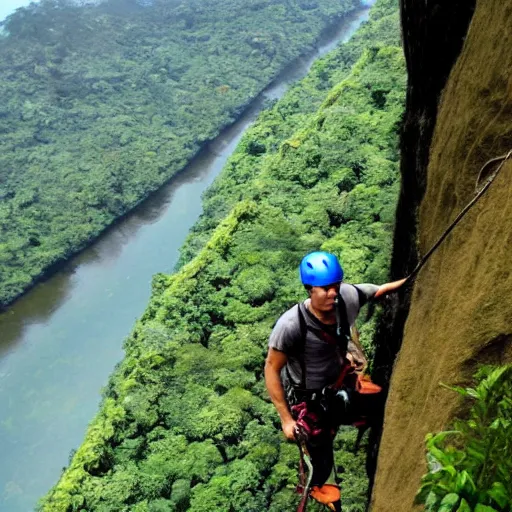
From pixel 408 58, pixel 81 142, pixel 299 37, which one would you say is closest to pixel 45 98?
pixel 81 142

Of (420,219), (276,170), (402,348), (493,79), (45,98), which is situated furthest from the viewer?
(45,98)

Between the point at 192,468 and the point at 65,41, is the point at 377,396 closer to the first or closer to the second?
the point at 192,468

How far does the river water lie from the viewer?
22.8 meters

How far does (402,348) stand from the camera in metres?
4.80

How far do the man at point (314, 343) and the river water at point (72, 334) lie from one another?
775 inches

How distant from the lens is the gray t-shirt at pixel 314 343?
3801 mm

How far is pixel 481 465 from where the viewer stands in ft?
7.52

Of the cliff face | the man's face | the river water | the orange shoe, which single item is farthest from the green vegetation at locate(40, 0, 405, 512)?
the river water

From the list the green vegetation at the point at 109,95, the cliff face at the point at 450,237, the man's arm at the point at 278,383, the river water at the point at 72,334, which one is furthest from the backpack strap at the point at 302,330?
the green vegetation at the point at 109,95

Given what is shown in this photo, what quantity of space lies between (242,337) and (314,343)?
960 cm

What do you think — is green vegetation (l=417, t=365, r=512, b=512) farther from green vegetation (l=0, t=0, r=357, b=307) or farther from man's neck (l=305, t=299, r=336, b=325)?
green vegetation (l=0, t=0, r=357, b=307)

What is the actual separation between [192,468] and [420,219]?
279 inches

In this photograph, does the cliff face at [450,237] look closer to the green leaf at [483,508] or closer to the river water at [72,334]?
the green leaf at [483,508]

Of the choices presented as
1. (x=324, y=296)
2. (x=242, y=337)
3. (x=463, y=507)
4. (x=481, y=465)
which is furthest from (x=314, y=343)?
(x=242, y=337)
